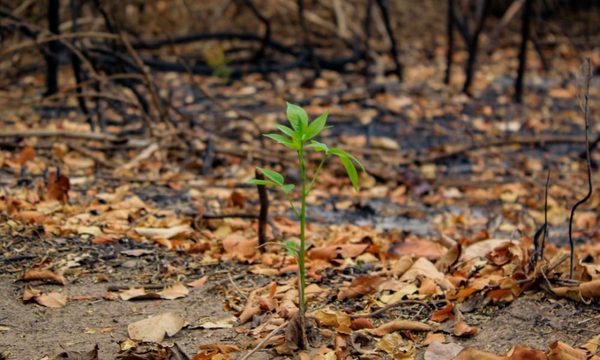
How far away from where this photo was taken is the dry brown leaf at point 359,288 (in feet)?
7.47

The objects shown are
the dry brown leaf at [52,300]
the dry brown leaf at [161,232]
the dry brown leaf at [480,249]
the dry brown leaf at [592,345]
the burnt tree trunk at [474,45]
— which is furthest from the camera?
the burnt tree trunk at [474,45]

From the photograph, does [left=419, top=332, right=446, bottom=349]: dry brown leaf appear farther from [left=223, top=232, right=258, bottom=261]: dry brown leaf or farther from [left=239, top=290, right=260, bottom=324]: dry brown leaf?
[left=223, top=232, right=258, bottom=261]: dry brown leaf

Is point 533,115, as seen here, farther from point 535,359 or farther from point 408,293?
point 535,359

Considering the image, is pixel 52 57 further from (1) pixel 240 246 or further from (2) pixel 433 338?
(2) pixel 433 338

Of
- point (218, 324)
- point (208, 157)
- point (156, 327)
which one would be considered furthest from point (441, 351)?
point (208, 157)

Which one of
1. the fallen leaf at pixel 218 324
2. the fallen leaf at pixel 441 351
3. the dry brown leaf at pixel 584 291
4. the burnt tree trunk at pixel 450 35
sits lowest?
the fallen leaf at pixel 218 324

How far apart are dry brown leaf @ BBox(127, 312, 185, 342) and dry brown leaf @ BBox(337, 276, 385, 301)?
1.53ft

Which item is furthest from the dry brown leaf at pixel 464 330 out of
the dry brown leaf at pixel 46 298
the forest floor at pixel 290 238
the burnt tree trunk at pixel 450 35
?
the burnt tree trunk at pixel 450 35

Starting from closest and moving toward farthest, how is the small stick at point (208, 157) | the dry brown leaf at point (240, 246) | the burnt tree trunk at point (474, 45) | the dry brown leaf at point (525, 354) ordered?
1. the dry brown leaf at point (525, 354)
2. the dry brown leaf at point (240, 246)
3. the small stick at point (208, 157)
4. the burnt tree trunk at point (474, 45)

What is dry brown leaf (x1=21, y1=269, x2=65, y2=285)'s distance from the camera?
7.72 feet

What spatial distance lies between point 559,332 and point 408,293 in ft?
1.47

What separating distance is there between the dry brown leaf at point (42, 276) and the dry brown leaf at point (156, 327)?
43 centimetres

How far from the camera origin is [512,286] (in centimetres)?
214

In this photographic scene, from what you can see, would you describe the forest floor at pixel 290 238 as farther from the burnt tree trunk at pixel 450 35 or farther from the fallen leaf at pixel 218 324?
the burnt tree trunk at pixel 450 35
